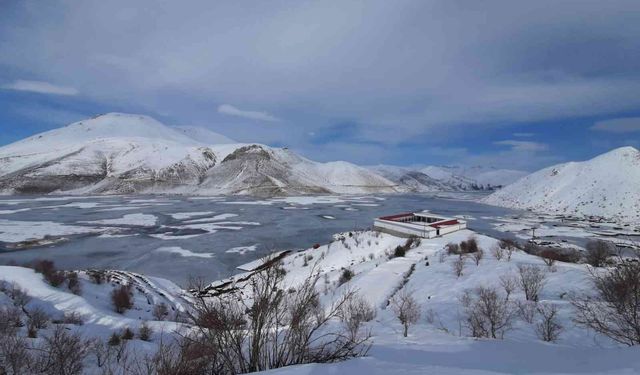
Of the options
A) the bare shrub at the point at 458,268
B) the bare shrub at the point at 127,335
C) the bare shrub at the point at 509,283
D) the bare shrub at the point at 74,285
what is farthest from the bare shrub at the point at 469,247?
the bare shrub at the point at 74,285

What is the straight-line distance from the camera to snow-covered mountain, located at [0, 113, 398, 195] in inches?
4601

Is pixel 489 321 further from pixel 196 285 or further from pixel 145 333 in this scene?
pixel 145 333

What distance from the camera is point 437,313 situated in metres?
11.2

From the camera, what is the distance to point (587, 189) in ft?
211

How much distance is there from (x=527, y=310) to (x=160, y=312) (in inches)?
574

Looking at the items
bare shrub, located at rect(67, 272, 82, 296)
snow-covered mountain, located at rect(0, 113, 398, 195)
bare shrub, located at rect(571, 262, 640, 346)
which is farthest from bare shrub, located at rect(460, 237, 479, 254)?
snow-covered mountain, located at rect(0, 113, 398, 195)

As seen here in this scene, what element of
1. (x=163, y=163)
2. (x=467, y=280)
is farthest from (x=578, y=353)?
(x=163, y=163)

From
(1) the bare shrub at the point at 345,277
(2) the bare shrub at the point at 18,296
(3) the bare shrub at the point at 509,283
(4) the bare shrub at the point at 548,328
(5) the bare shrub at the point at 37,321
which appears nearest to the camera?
(4) the bare shrub at the point at 548,328

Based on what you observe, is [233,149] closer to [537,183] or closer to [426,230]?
[537,183]

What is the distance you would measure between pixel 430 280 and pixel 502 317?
289 inches

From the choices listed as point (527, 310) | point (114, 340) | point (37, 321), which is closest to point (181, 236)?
point (37, 321)

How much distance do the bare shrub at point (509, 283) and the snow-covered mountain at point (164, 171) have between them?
324 ft

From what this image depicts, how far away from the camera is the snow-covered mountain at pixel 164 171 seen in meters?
117

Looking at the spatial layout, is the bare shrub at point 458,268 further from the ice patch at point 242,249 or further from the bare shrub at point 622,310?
the ice patch at point 242,249
